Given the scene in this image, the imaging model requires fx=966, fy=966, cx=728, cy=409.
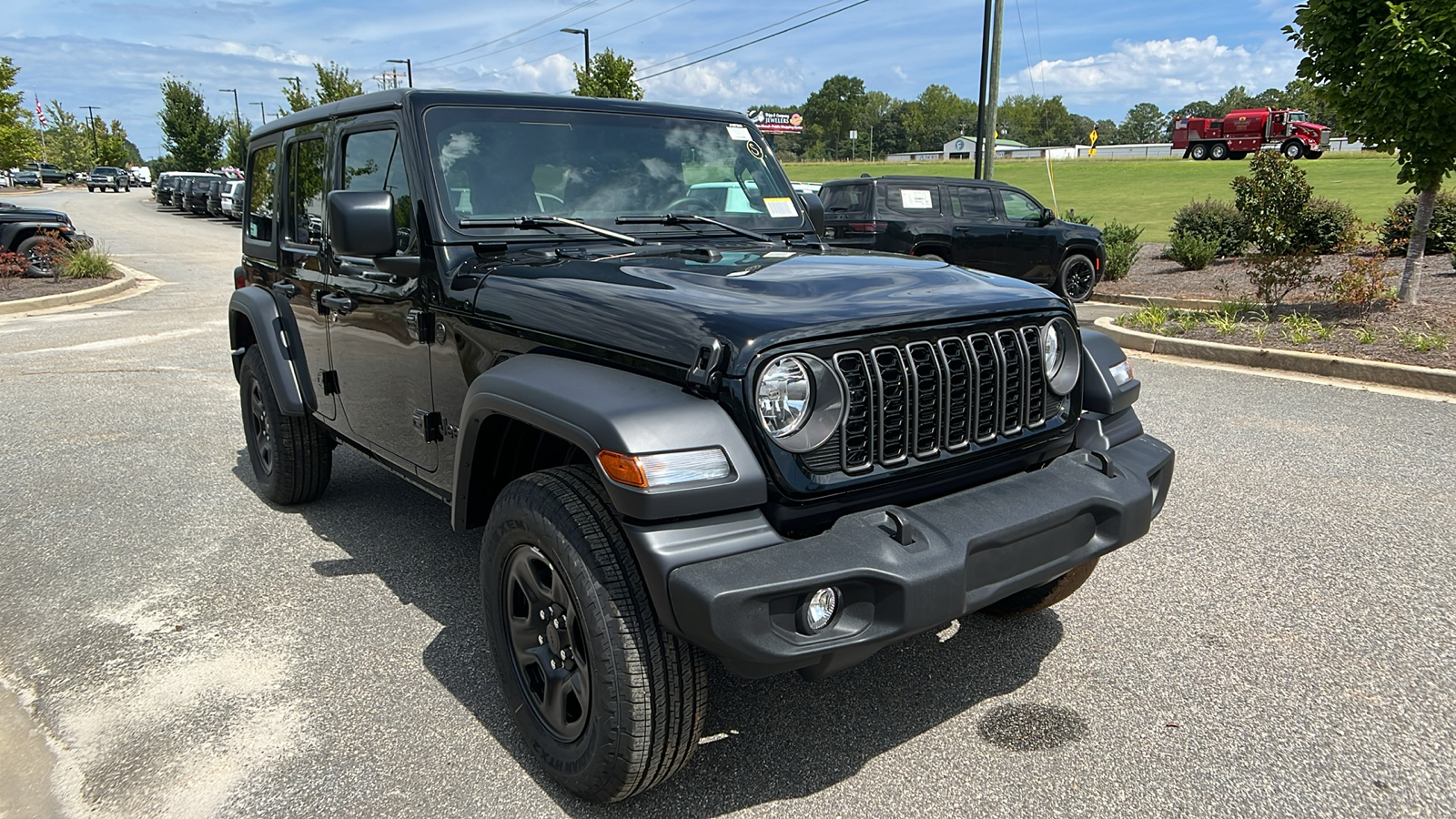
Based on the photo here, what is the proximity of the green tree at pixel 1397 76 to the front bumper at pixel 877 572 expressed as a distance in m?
8.11

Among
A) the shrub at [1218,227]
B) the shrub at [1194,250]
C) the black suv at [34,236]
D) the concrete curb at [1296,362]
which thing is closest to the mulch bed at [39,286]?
the black suv at [34,236]

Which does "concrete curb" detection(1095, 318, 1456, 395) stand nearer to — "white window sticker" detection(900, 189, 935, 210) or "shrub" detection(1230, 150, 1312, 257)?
"shrub" detection(1230, 150, 1312, 257)

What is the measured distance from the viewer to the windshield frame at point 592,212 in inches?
130

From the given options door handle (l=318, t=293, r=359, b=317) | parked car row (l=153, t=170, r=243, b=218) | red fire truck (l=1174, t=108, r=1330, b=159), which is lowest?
door handle (l=318, t=293, r=359, b=317)

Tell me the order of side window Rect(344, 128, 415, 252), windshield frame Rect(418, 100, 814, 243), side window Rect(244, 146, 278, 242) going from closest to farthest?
windshield frame Rect(418, 100, 814, 243) → side window Rect(344, 128, 415, 252) → side window Rect(244, 146, 278, 242)

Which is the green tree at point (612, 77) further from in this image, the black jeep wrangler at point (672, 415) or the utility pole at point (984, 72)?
the black jeep wrangler at point (672, 415)

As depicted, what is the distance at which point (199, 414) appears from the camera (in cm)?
723

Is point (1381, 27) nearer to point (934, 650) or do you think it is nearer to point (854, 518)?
point (934, 650)

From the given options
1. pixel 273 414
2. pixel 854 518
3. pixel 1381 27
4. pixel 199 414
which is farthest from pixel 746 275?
pixel 1381 27

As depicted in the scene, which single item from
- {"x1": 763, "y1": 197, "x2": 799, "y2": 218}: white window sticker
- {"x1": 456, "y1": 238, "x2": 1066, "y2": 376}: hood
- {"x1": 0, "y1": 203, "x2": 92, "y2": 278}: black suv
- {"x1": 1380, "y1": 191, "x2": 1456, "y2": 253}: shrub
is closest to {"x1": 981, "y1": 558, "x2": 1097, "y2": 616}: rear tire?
{"x1": 456, "y1": 238, "x2": 1066, "y2": 376}: hood

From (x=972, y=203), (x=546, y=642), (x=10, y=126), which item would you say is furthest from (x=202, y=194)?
(x=546, y=642)

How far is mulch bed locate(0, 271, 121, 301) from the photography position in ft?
47.0

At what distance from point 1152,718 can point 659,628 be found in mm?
1681

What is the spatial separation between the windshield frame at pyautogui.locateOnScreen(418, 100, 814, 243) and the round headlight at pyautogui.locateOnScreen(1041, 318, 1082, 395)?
4.29 ft
